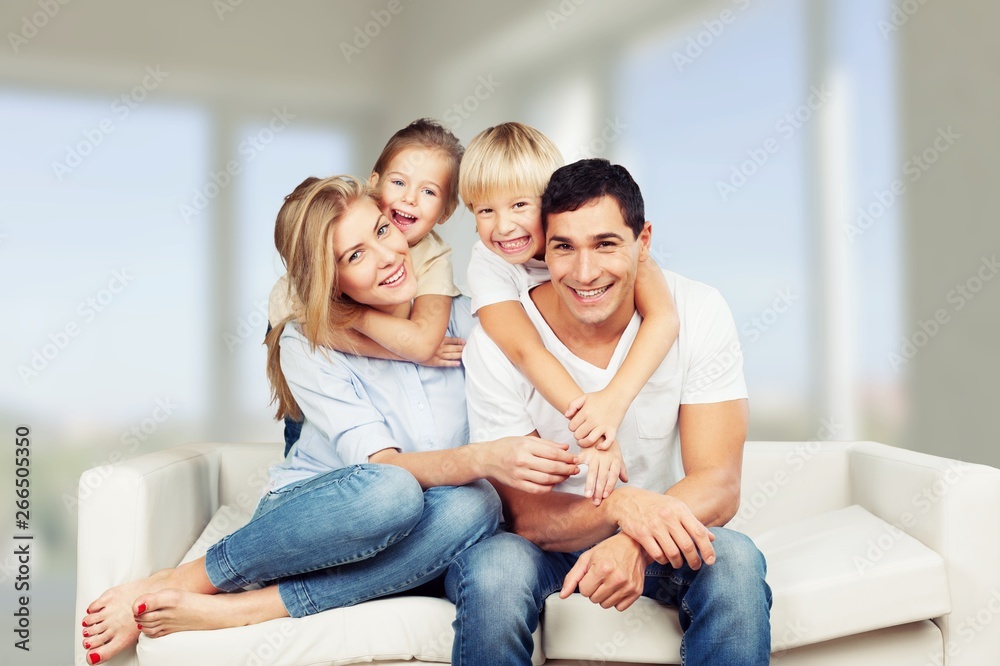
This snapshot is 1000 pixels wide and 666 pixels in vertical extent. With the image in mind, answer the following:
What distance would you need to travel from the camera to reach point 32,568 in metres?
3.66

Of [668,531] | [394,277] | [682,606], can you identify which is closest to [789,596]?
[682,606]

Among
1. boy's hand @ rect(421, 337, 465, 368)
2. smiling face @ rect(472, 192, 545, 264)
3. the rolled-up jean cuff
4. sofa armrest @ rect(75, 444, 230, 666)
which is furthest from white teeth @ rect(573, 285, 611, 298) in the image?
sofa armrest @ rect(75, 444, 230, 666)

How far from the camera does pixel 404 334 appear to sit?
188cm

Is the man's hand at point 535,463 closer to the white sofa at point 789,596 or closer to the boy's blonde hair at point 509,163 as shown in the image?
the white sofa at point 789,596

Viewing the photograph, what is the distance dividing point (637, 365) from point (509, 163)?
1.66ft

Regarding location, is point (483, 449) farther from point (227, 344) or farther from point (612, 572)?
point (227, 344)

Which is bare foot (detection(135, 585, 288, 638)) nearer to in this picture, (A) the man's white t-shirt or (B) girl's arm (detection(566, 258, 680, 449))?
(A) the man's white t-shirt

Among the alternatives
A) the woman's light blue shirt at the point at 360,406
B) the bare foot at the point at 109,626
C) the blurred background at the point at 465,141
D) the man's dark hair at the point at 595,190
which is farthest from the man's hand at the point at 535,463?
the blurred background at the point at 465,141

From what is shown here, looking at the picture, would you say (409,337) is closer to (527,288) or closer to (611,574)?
(527,288)

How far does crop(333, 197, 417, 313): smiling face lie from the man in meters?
0.19

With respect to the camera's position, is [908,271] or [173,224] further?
[173,224]

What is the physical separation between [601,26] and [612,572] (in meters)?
2.75

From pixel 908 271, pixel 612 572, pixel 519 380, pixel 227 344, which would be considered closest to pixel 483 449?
pixel 519 380

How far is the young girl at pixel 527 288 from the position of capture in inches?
61.3
